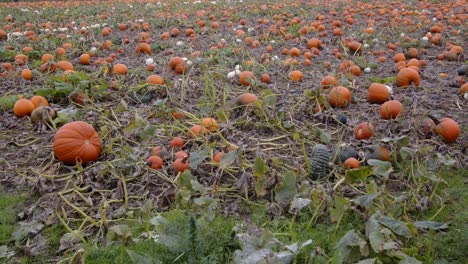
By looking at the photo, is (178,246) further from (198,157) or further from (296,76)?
(296,76)

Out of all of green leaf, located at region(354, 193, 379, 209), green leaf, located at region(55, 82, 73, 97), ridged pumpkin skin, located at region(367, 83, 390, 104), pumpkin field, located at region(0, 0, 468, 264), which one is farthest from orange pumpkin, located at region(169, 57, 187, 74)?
green leaf, located at region(354, 193, 379, 209)

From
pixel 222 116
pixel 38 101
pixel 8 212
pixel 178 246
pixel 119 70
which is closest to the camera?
pixel 178 246

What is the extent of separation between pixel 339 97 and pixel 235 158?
1.87 m

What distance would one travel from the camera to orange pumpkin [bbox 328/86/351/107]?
4754 millimetres

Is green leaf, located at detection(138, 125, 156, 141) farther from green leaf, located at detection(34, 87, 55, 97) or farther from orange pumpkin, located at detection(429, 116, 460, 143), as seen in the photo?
orange pumpkin, located at detection(429, 116, 460, 143)

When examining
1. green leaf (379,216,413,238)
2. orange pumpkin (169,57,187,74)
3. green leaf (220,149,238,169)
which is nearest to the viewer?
green leaf (379,216,413,238)

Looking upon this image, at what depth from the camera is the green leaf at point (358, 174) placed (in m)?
3.07

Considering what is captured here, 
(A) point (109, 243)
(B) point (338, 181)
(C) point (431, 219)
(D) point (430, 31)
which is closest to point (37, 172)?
(A) point (109, 243)

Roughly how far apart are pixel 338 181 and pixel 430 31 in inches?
236

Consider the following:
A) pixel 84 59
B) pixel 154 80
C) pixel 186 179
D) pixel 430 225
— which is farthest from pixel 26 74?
pixel 430 225

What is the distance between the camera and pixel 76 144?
3.76 m

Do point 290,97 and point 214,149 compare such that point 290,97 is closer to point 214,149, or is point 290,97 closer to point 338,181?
point 214,149

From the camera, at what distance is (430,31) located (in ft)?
27.0

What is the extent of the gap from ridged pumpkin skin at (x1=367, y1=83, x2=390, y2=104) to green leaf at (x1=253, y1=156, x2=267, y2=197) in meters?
2.24
